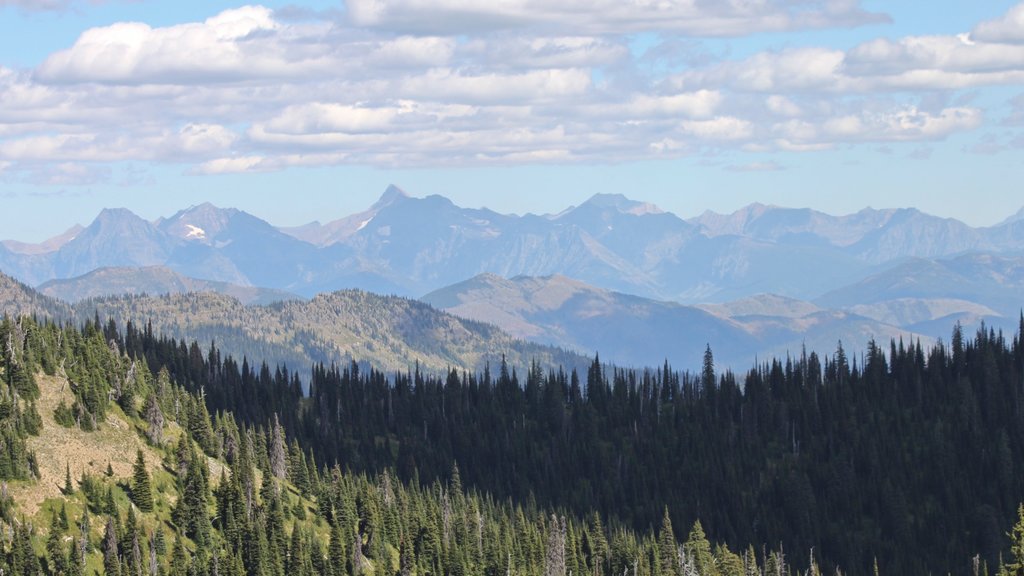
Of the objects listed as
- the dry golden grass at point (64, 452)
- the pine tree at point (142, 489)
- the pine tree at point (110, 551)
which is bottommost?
the pine tree at point (110, 551)

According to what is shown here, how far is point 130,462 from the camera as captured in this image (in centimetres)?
19062

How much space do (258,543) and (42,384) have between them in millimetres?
39031

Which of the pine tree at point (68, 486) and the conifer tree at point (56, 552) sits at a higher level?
the pine tree at point (68, 486)

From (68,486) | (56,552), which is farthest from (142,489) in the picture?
(56,552)

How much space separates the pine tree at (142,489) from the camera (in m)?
182

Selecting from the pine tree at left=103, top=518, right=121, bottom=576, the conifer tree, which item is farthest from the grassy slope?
the conifer tree

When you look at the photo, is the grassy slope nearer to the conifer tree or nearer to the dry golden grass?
the dry golden grass

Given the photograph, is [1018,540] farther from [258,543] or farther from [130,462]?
[130,462]

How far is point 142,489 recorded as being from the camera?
182 metres

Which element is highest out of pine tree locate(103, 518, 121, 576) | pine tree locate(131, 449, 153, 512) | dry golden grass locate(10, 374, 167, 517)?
dry golden grass locate(10, 374, 167, 517)

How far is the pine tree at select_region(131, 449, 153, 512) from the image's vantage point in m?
182

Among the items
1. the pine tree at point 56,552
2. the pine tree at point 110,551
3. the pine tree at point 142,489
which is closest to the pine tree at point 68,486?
the pine tree at point 142,489

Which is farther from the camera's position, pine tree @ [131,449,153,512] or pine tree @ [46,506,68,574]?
pine tree @ [131,449,153,512]

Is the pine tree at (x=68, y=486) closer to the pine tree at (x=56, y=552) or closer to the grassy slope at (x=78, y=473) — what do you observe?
the grassy slope at (x=78, y=473)
